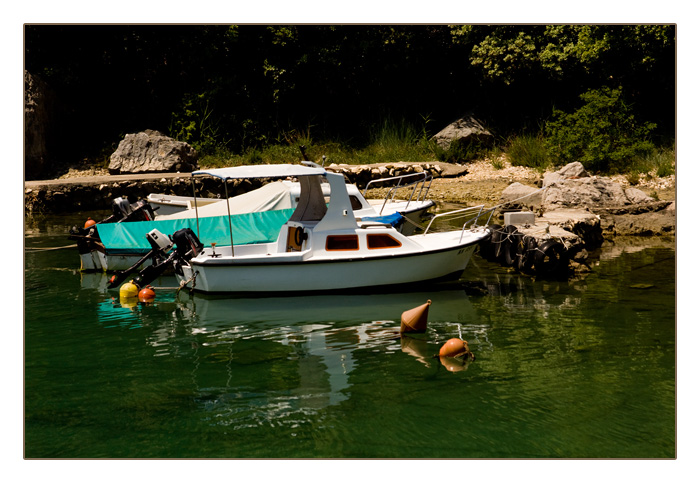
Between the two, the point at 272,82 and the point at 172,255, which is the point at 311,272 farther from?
the point at 272,82

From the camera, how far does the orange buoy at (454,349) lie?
33.3 ft

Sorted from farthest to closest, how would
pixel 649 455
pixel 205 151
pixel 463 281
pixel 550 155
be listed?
pixel 205 151 → pixel 550 155 → pixel 463 281 → pixel 649 455

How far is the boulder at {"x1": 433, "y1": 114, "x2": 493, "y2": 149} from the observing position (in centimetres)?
3170

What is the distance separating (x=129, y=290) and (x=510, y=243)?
8.10 meters

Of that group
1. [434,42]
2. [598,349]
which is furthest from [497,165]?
[598,349]

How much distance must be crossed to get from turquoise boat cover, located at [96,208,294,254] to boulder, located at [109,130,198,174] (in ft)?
40.0

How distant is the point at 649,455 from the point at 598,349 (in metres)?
3.34

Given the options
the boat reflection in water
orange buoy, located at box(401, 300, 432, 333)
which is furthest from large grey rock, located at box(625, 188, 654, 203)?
orange buoy, located at box(401, 300, 432, 333)

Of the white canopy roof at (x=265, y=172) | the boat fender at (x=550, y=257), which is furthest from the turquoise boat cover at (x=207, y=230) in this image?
the boat fender at (x=550, y=257)

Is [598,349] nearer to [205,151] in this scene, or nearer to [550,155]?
[550,155]

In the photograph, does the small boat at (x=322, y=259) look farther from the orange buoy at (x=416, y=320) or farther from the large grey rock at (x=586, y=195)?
the large grey rock at (x=586, y=195)

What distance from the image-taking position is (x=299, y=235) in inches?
550

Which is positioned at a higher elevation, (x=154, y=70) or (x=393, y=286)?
(x=154, y=70)

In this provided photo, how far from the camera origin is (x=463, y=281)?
15.1 m
